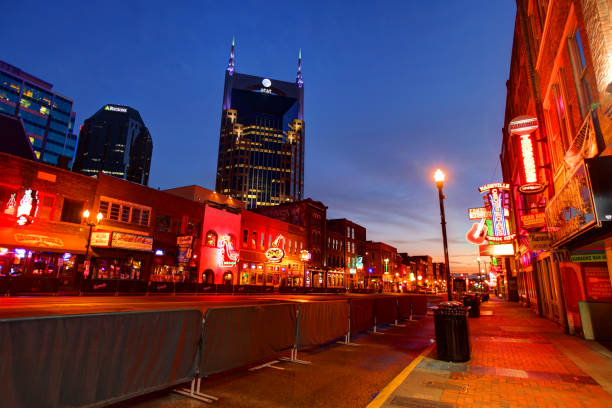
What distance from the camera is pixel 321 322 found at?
30.6 ft

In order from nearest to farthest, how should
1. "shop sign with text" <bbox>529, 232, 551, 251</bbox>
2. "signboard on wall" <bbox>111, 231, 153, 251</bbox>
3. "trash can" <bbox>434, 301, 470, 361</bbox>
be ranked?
"trash can" <bbox>434, 301, 470, 361</bbox> → "shop sign with text" <bbox>529, 232, 551, 251</bbox> → "signboard on wall" <bbox>111, 231, 153, 251</bbox>

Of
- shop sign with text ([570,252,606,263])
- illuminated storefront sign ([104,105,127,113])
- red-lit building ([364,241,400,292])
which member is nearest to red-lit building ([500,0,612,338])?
shop sign with text ([570,252,606,263])

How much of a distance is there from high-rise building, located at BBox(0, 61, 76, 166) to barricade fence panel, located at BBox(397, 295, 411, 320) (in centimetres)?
11326

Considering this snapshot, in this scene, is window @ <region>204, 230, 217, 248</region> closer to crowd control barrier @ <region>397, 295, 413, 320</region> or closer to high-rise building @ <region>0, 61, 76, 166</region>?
crowd control barrier @ <region>397, 295, 413, 320</region>

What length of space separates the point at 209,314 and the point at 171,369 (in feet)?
3.26

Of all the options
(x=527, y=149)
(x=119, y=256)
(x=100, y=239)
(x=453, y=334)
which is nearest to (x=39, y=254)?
(x=100, y=239)

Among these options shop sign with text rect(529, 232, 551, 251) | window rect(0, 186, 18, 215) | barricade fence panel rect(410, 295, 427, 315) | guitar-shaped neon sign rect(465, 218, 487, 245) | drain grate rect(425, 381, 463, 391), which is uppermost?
window rect(0, 186, 18, 215)

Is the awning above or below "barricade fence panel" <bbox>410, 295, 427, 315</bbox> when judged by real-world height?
A: above

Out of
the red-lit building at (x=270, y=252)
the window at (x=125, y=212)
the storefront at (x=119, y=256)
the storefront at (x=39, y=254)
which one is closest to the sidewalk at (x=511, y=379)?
the storefront at (x=39, y=254)

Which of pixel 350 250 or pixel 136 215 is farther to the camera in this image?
pixel 350 250

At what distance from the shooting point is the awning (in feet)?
74.2

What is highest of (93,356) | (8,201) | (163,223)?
(163,223)

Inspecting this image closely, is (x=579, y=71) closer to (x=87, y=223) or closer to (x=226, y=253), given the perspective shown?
(x=87, y=223)

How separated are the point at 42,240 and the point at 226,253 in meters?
18.3
